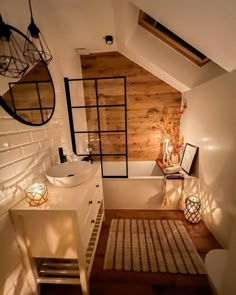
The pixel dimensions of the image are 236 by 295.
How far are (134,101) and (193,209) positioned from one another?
6.30ft

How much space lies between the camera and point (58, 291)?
126 cm

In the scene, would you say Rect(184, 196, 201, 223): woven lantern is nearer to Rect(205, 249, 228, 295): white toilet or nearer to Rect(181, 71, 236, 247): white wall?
Rect(181, 71, 236, 247): white wall

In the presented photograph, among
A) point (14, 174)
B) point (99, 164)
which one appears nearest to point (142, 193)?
point (99, 164)

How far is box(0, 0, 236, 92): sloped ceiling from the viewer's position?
3.29ft

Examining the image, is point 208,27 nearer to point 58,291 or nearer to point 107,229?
point 107,229

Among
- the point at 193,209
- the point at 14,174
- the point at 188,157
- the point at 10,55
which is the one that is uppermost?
the point at 10,55

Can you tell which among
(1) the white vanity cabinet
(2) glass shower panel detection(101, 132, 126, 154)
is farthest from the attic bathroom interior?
(2) glass shower panel detection(101, 132, 126, 154)

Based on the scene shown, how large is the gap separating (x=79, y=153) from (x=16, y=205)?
1.36 m

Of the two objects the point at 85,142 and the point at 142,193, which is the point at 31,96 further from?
the point at 142,193

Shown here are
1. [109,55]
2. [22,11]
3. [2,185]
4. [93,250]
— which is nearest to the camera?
[2,185]

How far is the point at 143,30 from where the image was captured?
68.8 inches

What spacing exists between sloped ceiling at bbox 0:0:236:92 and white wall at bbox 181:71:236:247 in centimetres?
22

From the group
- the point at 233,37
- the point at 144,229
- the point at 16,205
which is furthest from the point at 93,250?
the point at 233,37

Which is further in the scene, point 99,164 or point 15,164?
point 99,164
